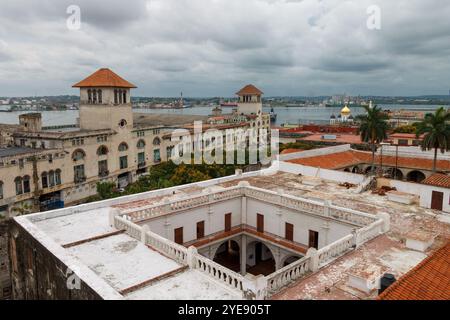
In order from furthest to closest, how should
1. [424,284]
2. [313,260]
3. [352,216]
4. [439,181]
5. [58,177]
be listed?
1. [58,177]
2. [439,181]
3. [352,216]
4. [313,260]
5. [424,284]

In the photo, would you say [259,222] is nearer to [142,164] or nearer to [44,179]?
[44,179]

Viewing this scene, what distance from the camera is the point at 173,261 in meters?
18.5

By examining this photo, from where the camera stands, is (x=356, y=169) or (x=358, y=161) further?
(x=356, y=169)

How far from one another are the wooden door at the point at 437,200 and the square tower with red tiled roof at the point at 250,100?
3285 inches

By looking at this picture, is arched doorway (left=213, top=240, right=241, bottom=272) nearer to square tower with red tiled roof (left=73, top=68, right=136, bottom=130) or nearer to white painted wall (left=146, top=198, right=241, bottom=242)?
white painted wall (left=146, top=198, right=241, bottom=242)

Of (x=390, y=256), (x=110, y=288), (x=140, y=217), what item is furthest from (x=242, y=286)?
(x=140, y=217)

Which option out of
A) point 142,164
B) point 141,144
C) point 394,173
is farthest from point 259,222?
point 141,144

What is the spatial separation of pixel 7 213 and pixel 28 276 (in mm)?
35061

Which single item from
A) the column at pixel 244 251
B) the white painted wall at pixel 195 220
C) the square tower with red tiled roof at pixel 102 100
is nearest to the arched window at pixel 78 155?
the square tower with red tiled roof at pixel 102 100

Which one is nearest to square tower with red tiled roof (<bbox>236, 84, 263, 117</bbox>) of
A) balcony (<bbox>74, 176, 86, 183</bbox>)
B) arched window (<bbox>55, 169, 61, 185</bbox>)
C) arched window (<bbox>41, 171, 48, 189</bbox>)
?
balcony (<bbox>74, 176, 86, 183</bbox>)

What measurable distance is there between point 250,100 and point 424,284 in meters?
97.9

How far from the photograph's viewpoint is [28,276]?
77.0 ft

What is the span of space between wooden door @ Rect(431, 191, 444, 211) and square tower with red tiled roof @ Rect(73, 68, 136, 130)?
191ft
